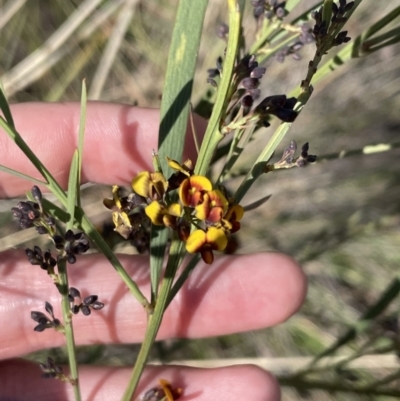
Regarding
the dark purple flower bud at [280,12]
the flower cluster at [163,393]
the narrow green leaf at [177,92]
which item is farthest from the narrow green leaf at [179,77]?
the flower cluster at [163,393]

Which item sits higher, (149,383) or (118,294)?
(118,294)

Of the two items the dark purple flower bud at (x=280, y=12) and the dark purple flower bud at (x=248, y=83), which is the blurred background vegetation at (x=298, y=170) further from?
the dark purple flower bud at (x=248, y=83)

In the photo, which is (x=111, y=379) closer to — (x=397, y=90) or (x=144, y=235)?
(x=144, y=235)

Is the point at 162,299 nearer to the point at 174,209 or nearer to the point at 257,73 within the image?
the point at 174,209

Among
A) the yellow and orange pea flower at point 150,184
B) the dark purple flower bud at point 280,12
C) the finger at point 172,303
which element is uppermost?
the dark purple flower bud at point 280,12

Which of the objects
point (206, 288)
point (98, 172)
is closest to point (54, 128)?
point (98, 172)

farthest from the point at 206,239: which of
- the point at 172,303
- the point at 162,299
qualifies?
the point at 172,303
